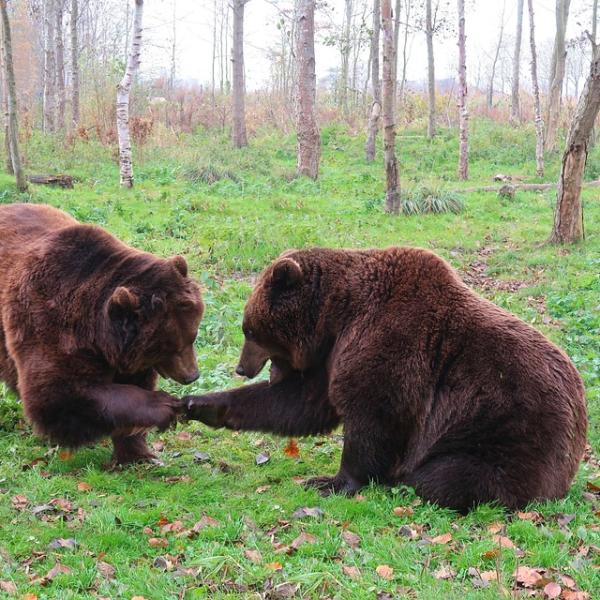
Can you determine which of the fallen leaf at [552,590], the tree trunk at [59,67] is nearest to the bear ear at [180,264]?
the fallen leaf at [552,590]

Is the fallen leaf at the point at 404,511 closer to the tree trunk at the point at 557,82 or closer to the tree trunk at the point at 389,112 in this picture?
the tree trunk at the point at 389,112

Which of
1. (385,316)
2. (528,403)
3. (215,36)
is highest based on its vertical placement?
(215,36)

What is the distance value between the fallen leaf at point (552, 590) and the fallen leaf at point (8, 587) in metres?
2.75

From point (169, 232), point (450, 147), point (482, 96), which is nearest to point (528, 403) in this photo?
point (169, 232)

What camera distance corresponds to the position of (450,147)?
98.6ft

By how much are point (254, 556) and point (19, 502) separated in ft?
6.44

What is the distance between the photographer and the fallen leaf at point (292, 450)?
6.57m

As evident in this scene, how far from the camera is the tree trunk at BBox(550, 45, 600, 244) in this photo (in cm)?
1416

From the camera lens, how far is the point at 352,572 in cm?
418

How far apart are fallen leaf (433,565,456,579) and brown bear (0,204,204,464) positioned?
2358mm

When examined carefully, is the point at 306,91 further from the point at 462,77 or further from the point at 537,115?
the point at 537,115

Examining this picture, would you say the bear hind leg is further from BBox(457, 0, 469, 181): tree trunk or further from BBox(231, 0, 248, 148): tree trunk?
BBox(231, 0, 248, 148): tree trunk

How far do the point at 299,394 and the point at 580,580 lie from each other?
2.46m

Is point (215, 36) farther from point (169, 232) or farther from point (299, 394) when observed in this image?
point (299, 394)
